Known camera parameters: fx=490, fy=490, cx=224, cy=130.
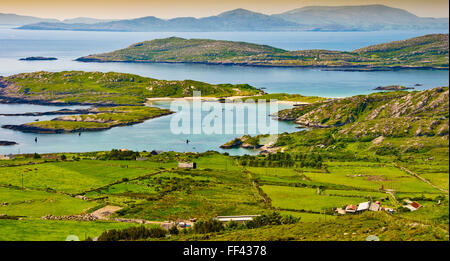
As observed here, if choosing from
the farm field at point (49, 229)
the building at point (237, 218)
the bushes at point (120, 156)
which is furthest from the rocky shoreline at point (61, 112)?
the building at point (237, 218)

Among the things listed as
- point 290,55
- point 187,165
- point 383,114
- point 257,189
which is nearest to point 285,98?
point 383,114

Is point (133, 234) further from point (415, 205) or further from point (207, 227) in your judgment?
point (415, 205)

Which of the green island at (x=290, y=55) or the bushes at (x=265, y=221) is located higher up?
the green island at (x=290, y=55)

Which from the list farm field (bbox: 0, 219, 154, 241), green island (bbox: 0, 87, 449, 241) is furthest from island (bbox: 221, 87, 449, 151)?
farm field (bbox: 0, 219, 154, 241)

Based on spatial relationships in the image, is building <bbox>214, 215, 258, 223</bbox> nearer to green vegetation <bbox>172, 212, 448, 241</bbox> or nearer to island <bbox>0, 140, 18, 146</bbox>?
green vegetation <bbox>172, 212, 448, 241</bbox>

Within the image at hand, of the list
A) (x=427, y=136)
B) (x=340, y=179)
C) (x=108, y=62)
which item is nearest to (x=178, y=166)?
(x=340, y=179)

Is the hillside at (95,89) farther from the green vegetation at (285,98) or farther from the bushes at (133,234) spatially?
the bushes at (133,234)

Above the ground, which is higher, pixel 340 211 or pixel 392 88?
pixel 392 88
